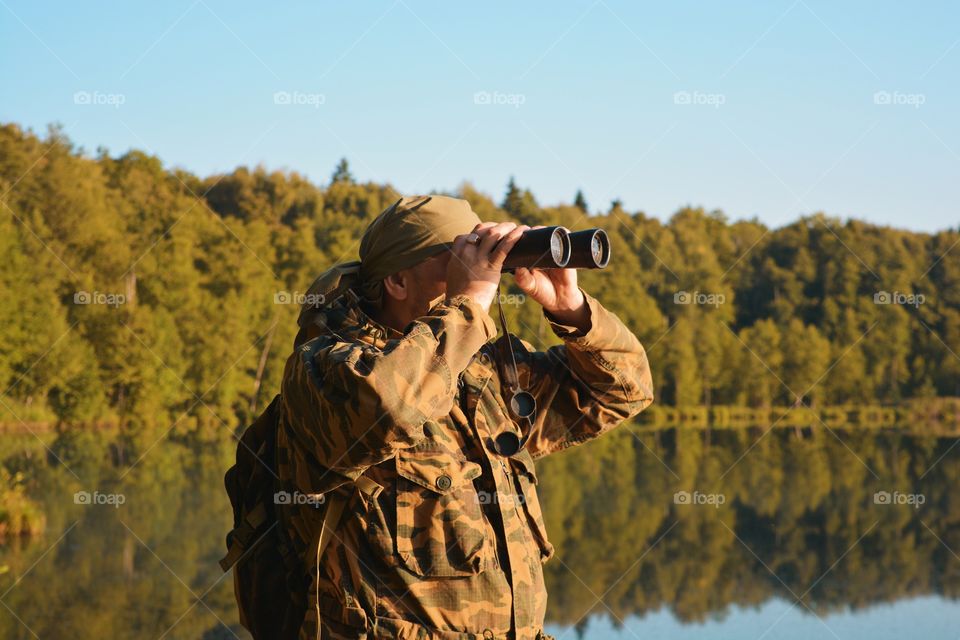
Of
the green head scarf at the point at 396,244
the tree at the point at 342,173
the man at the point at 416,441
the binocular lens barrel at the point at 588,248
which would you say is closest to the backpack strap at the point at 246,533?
the man at the point at 416,441

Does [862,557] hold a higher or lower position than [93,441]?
lower

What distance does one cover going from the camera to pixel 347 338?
224 cm

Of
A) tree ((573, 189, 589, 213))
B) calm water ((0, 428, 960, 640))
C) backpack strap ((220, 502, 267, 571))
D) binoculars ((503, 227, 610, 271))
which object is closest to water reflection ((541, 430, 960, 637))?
calm water ((0, 428, 960, 640))

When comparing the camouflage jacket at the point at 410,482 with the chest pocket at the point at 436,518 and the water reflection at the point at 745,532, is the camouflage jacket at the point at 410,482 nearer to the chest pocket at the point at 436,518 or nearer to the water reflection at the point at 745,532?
the chest pocket at the point at 436,518

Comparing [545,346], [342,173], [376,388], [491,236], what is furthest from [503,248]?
[342,173]

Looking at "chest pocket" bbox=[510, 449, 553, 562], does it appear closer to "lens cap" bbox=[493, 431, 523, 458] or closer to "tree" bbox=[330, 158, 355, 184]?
"lens cap" bbox=[493, 431, 523, 458]

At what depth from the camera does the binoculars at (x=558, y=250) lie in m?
2.22

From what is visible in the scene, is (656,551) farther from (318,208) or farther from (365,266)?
(318,208)

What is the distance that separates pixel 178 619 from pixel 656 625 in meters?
4.12

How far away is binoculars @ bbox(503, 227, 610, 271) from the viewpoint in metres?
2.22

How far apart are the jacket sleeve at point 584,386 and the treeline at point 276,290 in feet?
65.2

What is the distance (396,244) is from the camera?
2.36 meters

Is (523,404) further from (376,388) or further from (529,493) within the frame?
(376,388)

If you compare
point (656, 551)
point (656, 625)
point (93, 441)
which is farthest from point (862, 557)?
point (93, 441)
